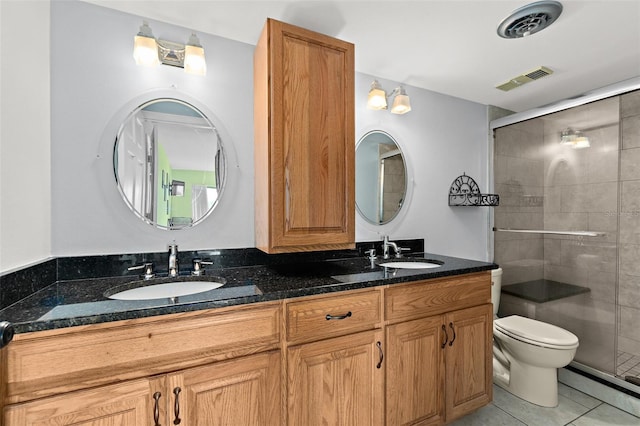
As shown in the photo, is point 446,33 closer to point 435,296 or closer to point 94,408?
point 435,296

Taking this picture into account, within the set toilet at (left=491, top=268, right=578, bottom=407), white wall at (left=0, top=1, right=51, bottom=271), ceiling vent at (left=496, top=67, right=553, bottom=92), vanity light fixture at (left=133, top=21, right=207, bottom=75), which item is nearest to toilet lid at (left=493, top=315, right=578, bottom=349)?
toilet at (left=491, top=268, right=578, bottom=407)

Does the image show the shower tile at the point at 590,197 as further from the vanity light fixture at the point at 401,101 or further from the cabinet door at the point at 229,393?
the cabinet door at the point at 229,393

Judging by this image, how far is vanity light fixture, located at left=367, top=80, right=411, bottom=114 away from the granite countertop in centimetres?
105

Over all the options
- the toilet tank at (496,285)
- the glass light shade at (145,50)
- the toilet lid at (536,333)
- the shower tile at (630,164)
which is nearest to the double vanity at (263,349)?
the toilet lid at (536,333)

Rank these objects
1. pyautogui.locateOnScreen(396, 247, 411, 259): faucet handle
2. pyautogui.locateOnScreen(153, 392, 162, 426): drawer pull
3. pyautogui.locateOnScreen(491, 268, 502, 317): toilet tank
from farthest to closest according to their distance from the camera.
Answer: pyautogui.locateOnScreen(491, 268, 502, 317): toilet tank, pyautogui.locateOnScreen(396, 247, 411, 259): faucet handle, pyautogui.locateOnScreen(153, 392, 162, 426): drawer pull

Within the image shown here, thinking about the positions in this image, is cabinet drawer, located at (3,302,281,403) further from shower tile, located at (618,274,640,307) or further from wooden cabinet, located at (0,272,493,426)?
shower tile, located at (618,274,640,307)

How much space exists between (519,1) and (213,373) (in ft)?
6.84

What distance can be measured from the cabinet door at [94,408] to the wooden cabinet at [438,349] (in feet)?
3.32

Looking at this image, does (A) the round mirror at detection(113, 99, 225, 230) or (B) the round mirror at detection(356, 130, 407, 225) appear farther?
(B) the round mirror at detection(356, 130, 407, 225)

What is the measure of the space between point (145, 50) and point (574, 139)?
289cm

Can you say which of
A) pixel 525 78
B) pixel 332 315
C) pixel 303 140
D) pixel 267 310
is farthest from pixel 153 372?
pixel 525 78

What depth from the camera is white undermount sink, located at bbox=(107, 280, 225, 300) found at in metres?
1.28

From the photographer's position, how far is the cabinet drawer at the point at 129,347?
833 mm

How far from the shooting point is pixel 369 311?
4.43ft
